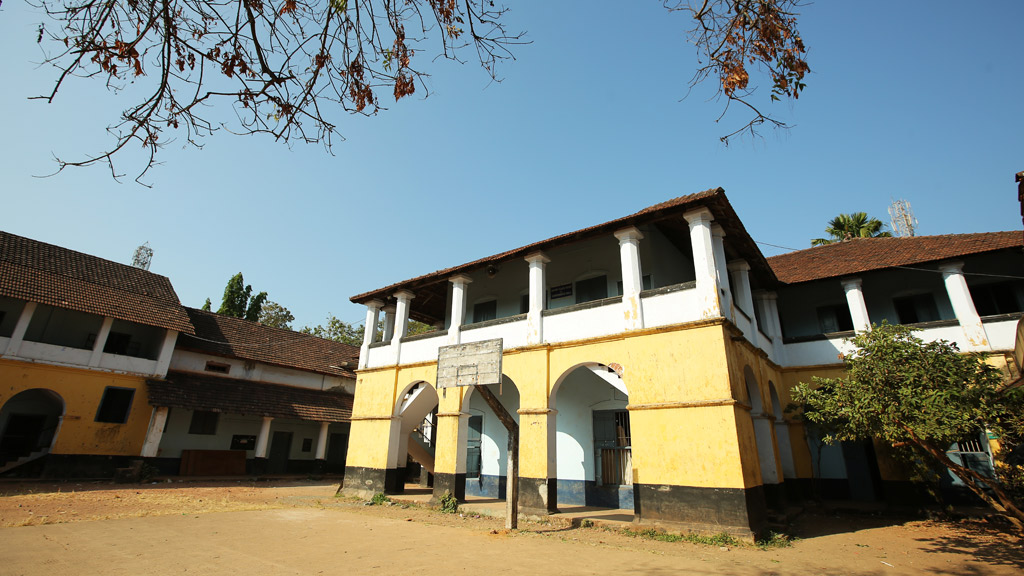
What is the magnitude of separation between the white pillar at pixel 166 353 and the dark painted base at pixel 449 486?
1249cm

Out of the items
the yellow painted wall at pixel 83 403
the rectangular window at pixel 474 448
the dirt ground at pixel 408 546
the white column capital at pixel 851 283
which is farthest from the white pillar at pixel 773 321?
the yellow painted wall at pixel 83 403

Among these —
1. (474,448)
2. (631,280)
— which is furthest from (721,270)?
(474,448)

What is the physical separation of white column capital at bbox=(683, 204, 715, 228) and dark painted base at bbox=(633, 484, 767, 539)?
182 inches

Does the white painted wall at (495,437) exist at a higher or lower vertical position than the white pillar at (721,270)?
lower

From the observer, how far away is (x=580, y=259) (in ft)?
40.0

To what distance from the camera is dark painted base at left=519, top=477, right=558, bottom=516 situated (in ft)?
30.2

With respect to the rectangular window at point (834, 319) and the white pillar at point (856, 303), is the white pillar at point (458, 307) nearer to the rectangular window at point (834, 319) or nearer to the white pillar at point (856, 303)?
the white pillar at point (856, 303)

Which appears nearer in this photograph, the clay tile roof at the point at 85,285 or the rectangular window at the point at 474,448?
the rectangular window at the point at 474,448

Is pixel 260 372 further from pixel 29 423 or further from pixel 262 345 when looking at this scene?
pixel 29 423

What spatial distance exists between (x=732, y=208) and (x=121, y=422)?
64.3 feet

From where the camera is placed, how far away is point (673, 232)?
36.0 feet

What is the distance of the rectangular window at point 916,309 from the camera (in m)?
11.6

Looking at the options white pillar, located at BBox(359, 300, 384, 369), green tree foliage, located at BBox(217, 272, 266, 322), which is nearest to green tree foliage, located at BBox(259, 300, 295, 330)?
green tree foliage, located at BBox(217, 272, 266, 322)

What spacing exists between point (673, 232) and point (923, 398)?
17.7ft
